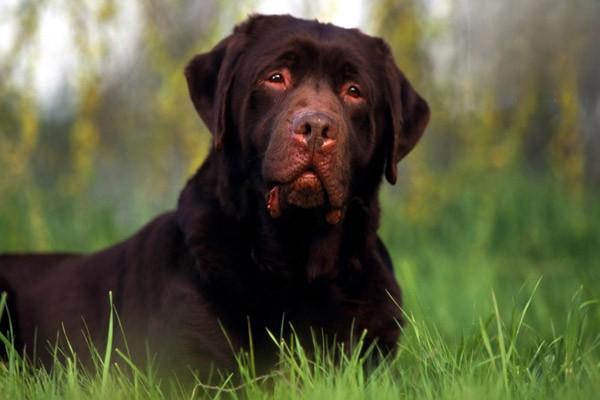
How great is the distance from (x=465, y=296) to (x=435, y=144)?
9.57ft

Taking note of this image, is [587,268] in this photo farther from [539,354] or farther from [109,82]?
[109,82]

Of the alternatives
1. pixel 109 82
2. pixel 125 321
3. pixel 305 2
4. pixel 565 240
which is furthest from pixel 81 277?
pixel 109 82

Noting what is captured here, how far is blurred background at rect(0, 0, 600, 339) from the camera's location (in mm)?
7273

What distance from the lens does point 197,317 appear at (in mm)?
3859

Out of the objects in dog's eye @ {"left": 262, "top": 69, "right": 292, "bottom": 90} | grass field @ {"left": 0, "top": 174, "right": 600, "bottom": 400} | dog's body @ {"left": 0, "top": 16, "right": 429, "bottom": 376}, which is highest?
dog's eye @ {"left": 262, "top": 69, "right": 292, "bottom": 90}

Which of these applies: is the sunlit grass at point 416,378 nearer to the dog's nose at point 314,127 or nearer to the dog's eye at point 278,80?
the dog's nose at point 314,127

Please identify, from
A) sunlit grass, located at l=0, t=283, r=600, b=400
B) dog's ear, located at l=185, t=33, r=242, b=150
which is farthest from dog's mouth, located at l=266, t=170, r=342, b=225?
sunlit grass, located at l=0, t=283, r=600, b=400

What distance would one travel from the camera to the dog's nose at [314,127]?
3689 millimetres

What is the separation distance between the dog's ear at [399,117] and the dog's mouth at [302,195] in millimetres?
371

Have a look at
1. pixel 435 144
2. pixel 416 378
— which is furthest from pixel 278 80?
pixel 435 144

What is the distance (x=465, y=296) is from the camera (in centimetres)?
650

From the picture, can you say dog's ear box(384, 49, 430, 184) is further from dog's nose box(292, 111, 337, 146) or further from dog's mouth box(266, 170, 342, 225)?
dog's nose box(292, 111, 337, 146)

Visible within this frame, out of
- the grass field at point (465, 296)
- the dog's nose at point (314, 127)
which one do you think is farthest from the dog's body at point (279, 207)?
the grass field at point (465, 296)

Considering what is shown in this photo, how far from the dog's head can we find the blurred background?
2181 millimetres
